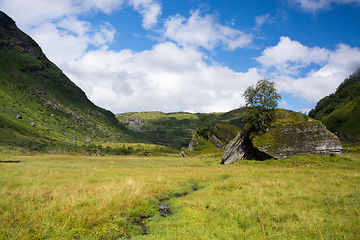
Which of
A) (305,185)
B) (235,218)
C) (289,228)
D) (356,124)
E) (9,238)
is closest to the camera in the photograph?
(9,238)

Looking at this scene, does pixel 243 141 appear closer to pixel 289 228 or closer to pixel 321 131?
pixel 321 131

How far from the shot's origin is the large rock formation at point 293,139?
105 feet

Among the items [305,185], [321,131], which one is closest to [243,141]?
[321,131]

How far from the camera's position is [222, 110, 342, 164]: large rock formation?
31953 millimetres

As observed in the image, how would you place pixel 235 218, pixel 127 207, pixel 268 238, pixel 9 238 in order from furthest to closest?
pixel 127 207, pixel 235 218, pixel 268 238, pixel 9 238

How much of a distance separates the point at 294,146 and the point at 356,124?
15216 cm

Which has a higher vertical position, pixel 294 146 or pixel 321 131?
pixel 321 131

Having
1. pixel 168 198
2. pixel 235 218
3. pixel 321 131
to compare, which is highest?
pixel 321 131

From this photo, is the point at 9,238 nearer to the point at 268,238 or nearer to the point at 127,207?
the point at 127,207

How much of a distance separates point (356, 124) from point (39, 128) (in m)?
298

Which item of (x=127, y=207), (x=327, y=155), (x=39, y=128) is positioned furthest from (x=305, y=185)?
(x=39, y=128)

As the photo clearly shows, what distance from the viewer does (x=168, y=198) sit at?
15.6 meters

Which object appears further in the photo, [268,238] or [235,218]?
[235,218]

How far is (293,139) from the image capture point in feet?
110
